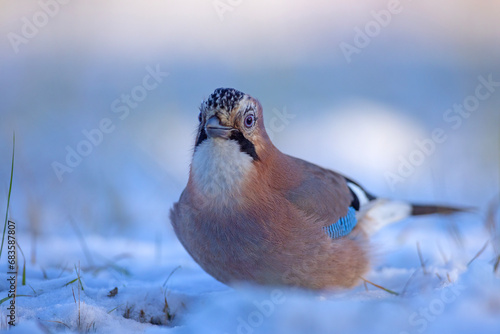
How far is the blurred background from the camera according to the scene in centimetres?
669

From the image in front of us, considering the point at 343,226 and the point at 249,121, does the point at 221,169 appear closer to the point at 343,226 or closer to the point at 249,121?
the point at 249,121

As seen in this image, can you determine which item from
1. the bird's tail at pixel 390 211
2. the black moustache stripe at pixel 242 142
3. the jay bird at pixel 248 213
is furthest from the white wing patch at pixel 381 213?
the black moustache stripe at pixel 242 142

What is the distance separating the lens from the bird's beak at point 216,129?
2758mm

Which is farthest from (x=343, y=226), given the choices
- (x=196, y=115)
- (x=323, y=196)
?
(x=196, y=115)

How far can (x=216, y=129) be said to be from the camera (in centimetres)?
277

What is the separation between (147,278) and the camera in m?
3.48

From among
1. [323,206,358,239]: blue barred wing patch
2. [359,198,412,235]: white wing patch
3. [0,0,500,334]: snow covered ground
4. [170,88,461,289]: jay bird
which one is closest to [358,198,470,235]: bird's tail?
[359,198,412,235]: white wing patch

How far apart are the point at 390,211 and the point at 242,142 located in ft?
5.87

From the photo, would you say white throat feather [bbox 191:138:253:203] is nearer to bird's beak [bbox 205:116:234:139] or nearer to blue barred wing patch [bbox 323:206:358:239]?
bird's beak [bbox 205:116:234:139]

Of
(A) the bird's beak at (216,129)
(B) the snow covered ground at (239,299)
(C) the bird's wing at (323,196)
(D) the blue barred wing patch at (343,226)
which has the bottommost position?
(B) the snow covered ground at (239,299)

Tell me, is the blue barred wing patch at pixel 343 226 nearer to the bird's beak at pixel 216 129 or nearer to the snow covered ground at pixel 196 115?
the snow covered ground at pixel 196 115

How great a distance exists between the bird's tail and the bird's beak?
4.93 ft

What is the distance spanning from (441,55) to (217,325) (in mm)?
7390

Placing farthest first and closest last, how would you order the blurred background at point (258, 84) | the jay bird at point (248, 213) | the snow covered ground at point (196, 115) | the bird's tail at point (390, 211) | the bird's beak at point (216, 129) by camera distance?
the blurred background at point (258, 84) < the bird's tail at point (390, 211) < the snow covered ground at point (196, 115) < the jay bird at point (248, 213) < the bird's beak at point (216, 129)
